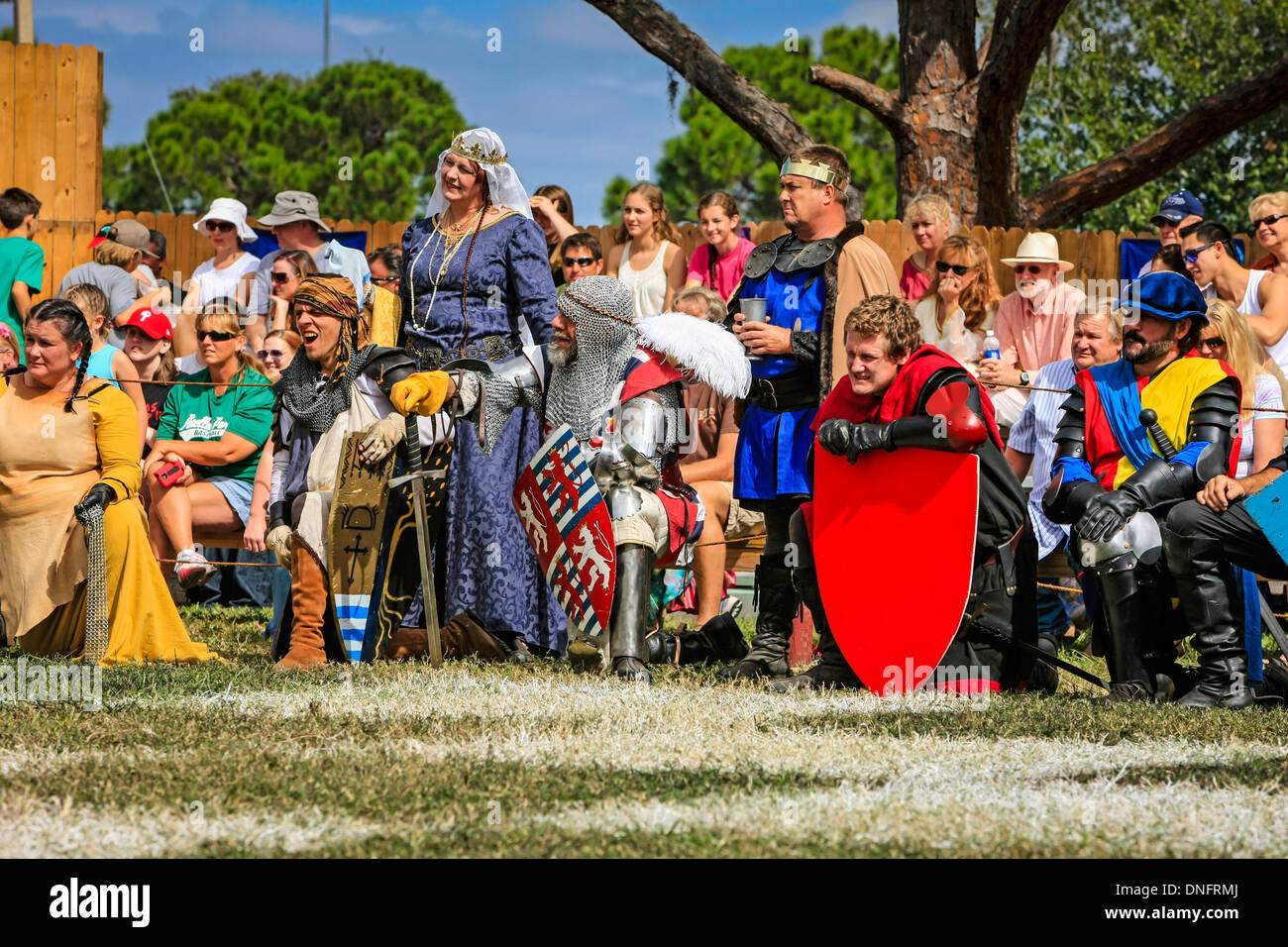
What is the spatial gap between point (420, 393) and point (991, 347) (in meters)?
3.38

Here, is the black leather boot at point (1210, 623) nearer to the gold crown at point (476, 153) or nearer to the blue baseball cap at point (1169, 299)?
the blue baseball cap at point (1169, 299)

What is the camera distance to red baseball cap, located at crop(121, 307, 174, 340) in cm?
915

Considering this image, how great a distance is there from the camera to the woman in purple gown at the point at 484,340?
669 cm

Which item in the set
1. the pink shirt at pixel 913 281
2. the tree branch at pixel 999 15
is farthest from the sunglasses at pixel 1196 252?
the tree branch at pixel 999 15

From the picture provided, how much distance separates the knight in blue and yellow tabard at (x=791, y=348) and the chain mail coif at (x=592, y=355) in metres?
0.46

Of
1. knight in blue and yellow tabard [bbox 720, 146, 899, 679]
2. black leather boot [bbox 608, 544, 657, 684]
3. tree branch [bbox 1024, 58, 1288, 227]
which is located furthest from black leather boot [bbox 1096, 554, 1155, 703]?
tree branch [bbox 1024, 58, 1288, 227]

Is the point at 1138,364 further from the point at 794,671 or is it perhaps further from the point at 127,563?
the point at 127,563

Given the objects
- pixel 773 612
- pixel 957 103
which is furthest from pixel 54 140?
pixel 773 612

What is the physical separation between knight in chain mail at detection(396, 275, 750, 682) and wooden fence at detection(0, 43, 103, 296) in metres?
7.60

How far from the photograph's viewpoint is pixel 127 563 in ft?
21.3

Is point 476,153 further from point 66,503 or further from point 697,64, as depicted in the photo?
point 697,64

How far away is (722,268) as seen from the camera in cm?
867

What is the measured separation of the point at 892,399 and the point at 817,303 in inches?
26.8
